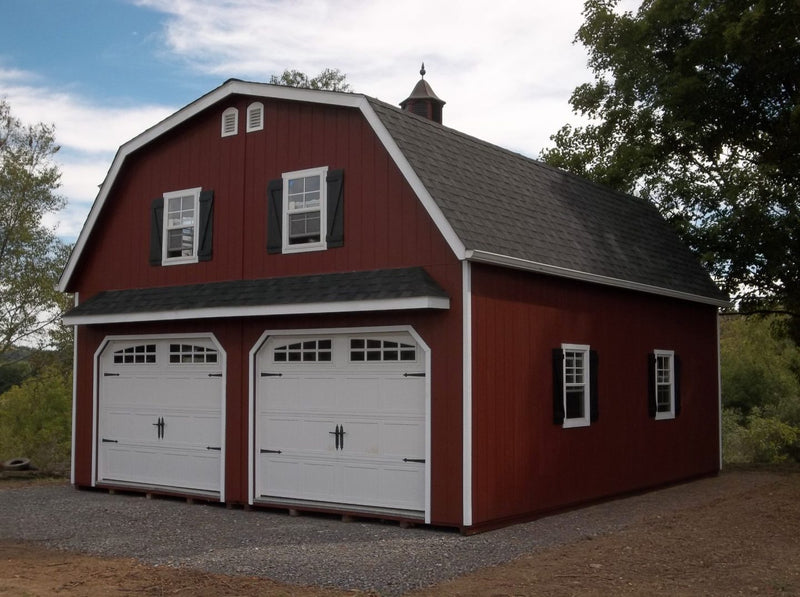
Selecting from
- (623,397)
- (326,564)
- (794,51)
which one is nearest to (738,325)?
(794,51)

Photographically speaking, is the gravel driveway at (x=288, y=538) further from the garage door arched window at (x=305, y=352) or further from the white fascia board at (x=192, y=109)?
the white fascia board at (x=192, y=109)

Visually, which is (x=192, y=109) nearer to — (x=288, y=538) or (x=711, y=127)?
(x=288, y=538)

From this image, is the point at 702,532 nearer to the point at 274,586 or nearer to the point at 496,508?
the point at 496,508

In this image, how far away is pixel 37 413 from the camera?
30.0m

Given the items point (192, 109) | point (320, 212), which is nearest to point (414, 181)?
point (320, 212)

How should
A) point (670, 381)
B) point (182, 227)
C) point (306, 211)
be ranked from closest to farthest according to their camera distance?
point (306, 211) → point (182, 227) → point (670, 381)

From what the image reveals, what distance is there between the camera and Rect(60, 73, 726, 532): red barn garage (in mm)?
10875

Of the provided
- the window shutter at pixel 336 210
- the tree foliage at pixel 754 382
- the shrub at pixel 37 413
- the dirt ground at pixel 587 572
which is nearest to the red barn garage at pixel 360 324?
the window shutter at pixel 336 210

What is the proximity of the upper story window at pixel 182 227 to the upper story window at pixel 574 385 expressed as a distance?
5.15 meters

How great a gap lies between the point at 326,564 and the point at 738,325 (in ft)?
94.1

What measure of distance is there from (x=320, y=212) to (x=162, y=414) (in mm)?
3988

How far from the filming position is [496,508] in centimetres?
1077

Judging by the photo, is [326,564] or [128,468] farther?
[128,468]

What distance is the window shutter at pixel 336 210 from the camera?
11.9m
